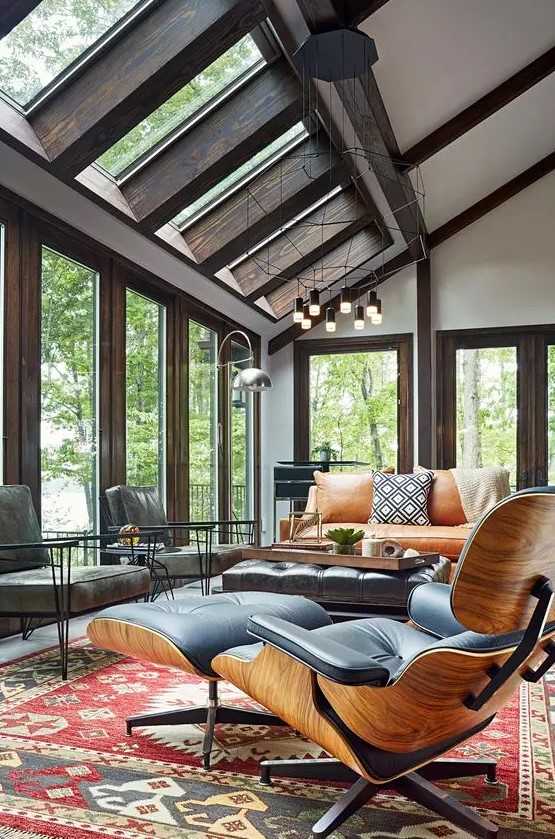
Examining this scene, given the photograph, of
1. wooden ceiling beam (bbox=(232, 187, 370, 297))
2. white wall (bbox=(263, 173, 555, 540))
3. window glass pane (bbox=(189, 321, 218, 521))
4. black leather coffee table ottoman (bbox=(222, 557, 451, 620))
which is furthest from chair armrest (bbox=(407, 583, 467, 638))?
white wall (bbox=(263, 173, 555, 540))

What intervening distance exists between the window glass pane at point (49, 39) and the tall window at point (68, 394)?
1.00 m

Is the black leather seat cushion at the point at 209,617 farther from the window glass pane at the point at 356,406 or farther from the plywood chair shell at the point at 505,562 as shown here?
the window glass pane at the point at 356,406

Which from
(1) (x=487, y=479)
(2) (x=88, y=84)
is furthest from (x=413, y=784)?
(1) (x=487, y=479)

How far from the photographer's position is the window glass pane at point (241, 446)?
26.3 ft

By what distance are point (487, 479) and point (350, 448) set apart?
9.55 feet

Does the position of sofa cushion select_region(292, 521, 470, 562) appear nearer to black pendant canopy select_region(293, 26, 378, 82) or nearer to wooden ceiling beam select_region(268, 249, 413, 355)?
black pendant canopy select_region(293, 26, 378, 82)

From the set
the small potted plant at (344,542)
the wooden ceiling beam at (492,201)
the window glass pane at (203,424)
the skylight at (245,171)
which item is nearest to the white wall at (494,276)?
the wooden ceiling beam at (492,201)

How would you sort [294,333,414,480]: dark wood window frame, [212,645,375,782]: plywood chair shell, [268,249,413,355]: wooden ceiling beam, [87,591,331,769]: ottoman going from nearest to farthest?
[212,645,375,782]: plywood chair shell < [87,591,331,769]: ottoman < [294,333,414,480]: dark wood window frame < [268,249,413,355]: wooden ceiling beam

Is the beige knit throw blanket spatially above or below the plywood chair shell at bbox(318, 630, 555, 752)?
above

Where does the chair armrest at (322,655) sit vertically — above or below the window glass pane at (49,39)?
below

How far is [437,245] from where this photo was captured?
853cm

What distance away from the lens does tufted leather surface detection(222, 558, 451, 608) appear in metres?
3.85

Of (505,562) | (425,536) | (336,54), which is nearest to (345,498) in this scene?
(425,536)

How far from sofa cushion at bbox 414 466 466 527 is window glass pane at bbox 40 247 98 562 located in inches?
101
